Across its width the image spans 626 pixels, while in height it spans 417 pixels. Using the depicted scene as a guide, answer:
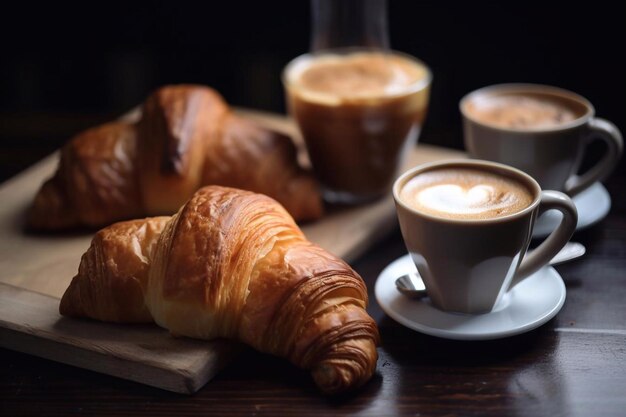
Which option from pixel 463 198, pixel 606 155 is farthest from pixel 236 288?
pixel 606 155

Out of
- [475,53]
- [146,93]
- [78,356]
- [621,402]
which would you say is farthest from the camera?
[146,93]

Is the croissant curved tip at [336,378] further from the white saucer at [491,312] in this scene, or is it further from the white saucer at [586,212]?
the white saucer at [586,212]

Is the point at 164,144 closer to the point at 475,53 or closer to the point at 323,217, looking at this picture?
the point at 323,217

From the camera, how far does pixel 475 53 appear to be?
2.51m

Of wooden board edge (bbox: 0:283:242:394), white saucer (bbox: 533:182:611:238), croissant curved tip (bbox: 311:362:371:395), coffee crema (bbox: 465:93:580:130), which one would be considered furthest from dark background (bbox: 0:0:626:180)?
croissant curved tip (bbox: 311:362:371:395)

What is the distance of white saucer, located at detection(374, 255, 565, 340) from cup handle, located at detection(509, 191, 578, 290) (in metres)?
0.04

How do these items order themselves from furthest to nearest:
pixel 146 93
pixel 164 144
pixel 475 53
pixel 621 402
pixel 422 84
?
1. pixel 146 93
2. pixel 475 53
3. pixel 422 84
4. pixel 164 144
5. pixel 621 402

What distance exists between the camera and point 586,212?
163 centimetres

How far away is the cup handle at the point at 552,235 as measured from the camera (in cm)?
125

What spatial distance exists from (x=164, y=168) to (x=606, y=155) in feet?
2.71

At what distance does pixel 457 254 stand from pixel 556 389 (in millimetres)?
224

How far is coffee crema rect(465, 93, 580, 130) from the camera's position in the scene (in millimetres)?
1666

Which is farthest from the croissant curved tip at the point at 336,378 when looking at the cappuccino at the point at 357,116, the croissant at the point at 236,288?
the cappuccino at the point at 357,116

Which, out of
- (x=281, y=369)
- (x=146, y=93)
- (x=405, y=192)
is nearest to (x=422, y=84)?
(x=405, y=192)
